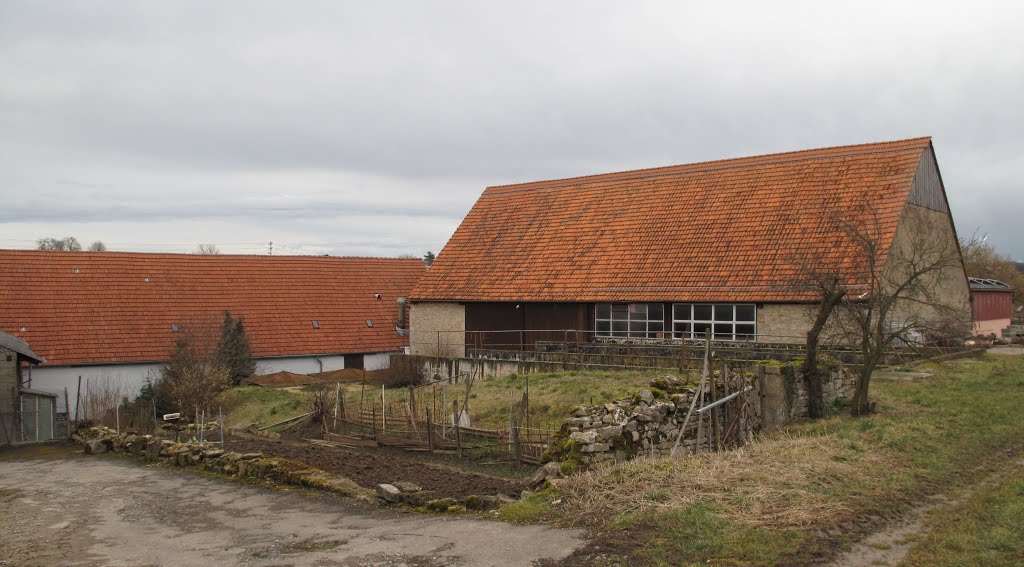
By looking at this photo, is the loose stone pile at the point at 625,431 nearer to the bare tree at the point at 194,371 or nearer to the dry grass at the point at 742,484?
the dry grass at the point at 742,484

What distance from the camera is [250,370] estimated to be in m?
33.0

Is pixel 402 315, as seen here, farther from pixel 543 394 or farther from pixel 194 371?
pixel 543 394

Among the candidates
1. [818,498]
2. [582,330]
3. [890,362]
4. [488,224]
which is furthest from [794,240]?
[818,498]

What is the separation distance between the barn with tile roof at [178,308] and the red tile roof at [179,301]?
45 mm

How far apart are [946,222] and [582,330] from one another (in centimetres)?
1440

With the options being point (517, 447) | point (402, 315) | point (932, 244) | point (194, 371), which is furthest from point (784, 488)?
point (402, 315)

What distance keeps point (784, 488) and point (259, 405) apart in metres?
20.6

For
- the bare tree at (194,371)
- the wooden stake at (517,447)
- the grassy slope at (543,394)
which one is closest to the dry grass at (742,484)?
the wooden stake at (517,447)

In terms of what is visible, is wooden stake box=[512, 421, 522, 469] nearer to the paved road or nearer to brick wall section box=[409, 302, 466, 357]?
the paved road

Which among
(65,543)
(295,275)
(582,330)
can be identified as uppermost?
(295,275)

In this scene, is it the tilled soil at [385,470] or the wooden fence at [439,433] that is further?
the wooden fence at [439,433]

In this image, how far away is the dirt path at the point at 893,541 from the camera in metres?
8.98

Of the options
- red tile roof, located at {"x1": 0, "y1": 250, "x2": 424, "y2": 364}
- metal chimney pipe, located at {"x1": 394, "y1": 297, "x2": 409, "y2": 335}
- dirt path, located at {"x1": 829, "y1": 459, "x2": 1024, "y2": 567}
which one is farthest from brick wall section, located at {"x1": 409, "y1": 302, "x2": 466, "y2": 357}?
dirt path, located at {"x1": 829, "y1": 459, "x2": 1024, "y2": 567}

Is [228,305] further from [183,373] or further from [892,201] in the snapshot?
[892,201]
